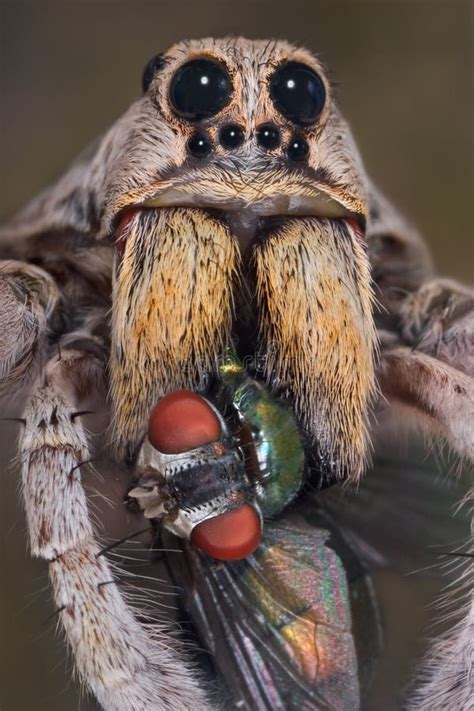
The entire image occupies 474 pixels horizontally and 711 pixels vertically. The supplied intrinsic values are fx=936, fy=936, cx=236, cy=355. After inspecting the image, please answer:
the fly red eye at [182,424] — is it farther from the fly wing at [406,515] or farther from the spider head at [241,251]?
the fly wing at [406,515]

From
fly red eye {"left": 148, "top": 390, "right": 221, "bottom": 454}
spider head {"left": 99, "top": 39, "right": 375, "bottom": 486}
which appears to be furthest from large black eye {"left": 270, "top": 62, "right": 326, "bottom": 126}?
fly red eye {"left": 148, "top": 390, "right": 221, "bottom": 454}

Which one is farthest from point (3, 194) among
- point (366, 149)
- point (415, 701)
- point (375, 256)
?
point (415, 701)

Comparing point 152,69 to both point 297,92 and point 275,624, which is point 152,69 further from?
point 275,624

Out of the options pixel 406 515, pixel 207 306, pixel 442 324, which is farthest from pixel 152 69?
pixel 406 515

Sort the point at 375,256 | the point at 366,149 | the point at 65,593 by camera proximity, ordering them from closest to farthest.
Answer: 1. the point at 65,593
2. the point at 375,256
3. the point at 366,149

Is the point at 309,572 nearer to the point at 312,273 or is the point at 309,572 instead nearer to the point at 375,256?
the point at 312,273

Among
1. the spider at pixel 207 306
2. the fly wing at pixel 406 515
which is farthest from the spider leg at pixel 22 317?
the fly wing at pixel 406 515
